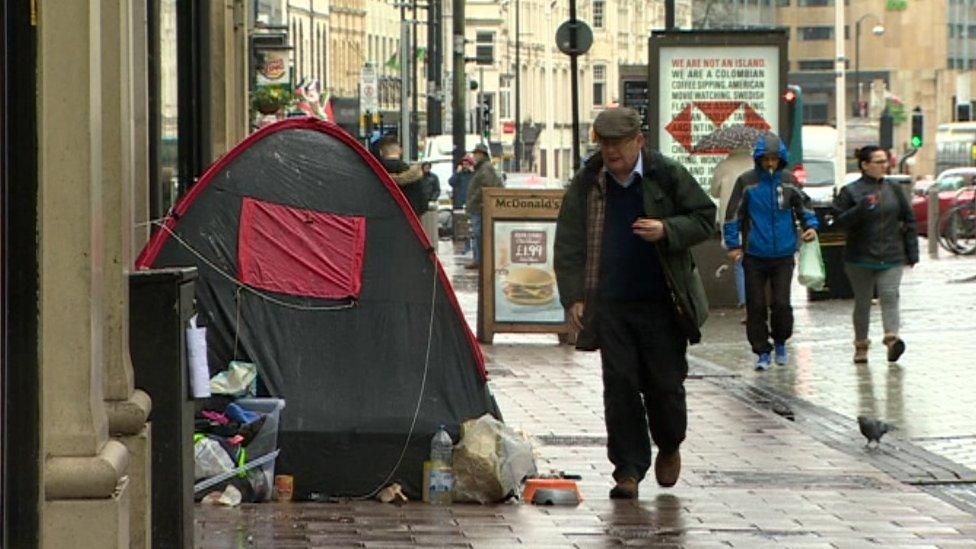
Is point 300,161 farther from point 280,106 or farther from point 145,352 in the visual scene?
point 280,106

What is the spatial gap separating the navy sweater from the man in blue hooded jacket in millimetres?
7153

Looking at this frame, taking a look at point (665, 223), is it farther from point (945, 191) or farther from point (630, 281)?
point (945, 191)

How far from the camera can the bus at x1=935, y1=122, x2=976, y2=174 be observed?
86244 millimetres

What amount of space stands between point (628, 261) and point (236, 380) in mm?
1857

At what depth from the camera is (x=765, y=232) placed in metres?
18.5

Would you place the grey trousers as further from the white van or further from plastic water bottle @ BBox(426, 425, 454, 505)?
the white van

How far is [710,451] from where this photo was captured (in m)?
A: 13.3

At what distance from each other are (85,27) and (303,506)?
15.2ft

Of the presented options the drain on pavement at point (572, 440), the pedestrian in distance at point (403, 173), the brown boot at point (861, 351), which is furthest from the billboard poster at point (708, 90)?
the drain on pavement at point (572, 440)

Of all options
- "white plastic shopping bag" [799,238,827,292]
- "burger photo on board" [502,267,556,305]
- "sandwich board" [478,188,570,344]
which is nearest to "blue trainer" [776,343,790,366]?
"white plastic shopping bag" [799,238,827,292]

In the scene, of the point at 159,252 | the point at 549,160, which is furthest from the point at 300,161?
the point at 549,160

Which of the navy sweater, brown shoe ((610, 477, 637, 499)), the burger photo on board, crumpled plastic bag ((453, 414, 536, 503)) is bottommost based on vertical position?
brown shoe ((610, 477, 637, 499))

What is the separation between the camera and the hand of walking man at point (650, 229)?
11086mm

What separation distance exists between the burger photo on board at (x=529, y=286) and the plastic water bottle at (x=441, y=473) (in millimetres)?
9625
